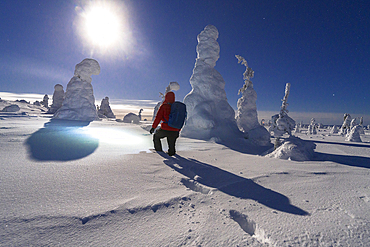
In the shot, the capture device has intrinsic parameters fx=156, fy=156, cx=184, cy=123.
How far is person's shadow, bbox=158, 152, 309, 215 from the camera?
1453mm

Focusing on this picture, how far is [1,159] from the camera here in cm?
216

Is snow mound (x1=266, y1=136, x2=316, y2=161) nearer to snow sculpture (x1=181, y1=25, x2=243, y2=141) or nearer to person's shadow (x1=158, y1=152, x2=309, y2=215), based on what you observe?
person's shadow (x1=158, y1=152, x2=309, y2=215)

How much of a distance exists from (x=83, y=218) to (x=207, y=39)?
39.4ft

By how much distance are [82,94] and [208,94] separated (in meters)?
11.4

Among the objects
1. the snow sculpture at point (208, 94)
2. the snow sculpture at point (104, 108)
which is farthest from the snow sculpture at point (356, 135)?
the snow sculpture at point (104, 108)

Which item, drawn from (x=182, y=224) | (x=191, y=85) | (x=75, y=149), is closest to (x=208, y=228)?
(x=182, y=224)

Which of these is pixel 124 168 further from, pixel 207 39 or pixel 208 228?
pixel 207 39

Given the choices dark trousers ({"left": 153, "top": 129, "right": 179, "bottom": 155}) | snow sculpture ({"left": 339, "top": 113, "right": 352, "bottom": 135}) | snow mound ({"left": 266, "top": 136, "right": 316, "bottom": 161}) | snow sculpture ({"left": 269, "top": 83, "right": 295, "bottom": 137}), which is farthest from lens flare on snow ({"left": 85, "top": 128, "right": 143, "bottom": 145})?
Result: snow sculpture ({"left": 339, "top": 113, "right": 352, "bottom": 135})

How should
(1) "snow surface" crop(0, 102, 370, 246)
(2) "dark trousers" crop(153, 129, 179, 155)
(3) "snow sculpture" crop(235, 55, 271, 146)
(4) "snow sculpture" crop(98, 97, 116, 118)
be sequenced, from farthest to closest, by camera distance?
(4) "snow sculpture" crop(98, 97, 116, 118) → (3) "snow sculpture" crop(235, 55, 271, 146) → (2) "dark trousers" crop(153, 129, 179, 155) → (1) "snow surface" crop(0, 102, 370, 246)

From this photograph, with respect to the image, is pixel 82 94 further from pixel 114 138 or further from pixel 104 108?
pixel 104 108

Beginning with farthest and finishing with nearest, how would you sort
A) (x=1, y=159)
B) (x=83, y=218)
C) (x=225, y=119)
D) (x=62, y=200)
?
(x=225, y=119), (x=1, y=159), (x=62, y=200), (x=83, y=218)

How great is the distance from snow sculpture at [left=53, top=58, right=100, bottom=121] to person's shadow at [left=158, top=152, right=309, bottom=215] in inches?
546

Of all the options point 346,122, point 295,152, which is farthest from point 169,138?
point 346,122

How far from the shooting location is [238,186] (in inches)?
74.8
